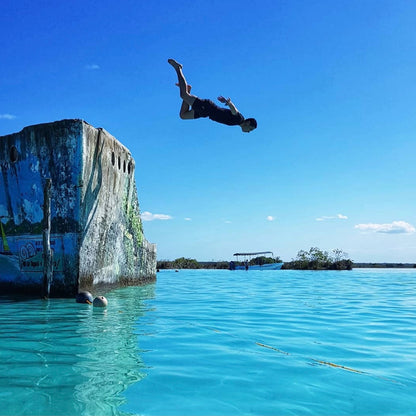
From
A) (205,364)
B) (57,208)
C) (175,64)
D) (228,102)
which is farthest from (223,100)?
(57,208)

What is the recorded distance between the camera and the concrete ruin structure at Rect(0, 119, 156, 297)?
11.1 metres

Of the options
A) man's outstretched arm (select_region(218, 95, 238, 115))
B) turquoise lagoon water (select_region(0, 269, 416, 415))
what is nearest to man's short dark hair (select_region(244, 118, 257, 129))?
man's outstretched arm (select_region(218, 95, 238, 115))

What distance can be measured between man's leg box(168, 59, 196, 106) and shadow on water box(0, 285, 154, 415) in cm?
432

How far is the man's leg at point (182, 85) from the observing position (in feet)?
25.1

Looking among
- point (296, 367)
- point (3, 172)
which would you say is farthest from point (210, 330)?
point (3, 172)

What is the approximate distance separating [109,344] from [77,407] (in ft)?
7.55

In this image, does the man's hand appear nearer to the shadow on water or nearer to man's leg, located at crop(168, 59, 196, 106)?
man's leg, located at crop(168, 59, 196, 106)

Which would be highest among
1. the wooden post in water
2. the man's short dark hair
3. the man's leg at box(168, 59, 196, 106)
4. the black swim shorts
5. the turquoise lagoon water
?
the man's leg at box(168, 59, 196, 106)

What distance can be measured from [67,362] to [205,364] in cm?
157

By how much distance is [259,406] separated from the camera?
3.37 m

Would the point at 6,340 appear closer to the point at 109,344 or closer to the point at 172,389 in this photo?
the point at 109,344

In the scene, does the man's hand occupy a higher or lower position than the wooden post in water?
higher

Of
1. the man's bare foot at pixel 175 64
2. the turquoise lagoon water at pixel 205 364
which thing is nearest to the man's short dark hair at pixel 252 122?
the man's bare foot at pixel 175 64

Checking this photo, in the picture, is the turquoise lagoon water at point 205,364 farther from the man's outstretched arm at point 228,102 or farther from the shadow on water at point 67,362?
the man's outstretched arm at point 228,102
